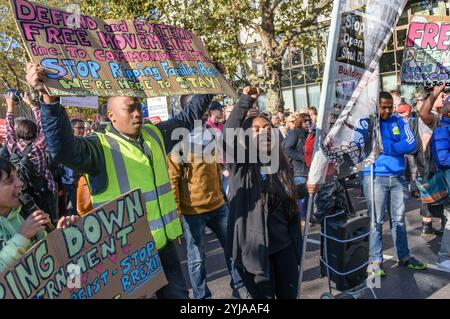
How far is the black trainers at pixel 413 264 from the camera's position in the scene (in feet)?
15.0

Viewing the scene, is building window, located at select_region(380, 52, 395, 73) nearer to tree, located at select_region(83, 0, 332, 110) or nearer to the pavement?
tree, located at select_region(83, 0, 332, 110)

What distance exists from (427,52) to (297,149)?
2.43 m

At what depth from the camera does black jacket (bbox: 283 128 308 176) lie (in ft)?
22.9

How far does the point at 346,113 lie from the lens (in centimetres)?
334

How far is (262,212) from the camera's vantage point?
9.77 feet

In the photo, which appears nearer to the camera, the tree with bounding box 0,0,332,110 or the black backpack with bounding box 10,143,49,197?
the black backpack with bounding box 10,143,49,197

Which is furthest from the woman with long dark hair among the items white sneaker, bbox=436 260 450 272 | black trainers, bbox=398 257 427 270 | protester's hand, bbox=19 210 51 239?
white sneaker, bbox=436 260 450 272

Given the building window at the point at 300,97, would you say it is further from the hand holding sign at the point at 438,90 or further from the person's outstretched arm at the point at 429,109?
the hand holding sign at the point at 438,90

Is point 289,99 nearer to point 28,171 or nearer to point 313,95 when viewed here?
point 313,95

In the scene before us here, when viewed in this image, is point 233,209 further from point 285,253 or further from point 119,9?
point 119,9

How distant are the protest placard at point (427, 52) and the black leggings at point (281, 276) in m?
3.21

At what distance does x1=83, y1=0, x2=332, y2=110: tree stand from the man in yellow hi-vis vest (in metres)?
7.04

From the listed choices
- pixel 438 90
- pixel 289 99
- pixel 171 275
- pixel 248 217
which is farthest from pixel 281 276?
pixel 289 99

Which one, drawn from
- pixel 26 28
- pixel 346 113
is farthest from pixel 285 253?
pixel 26 28
